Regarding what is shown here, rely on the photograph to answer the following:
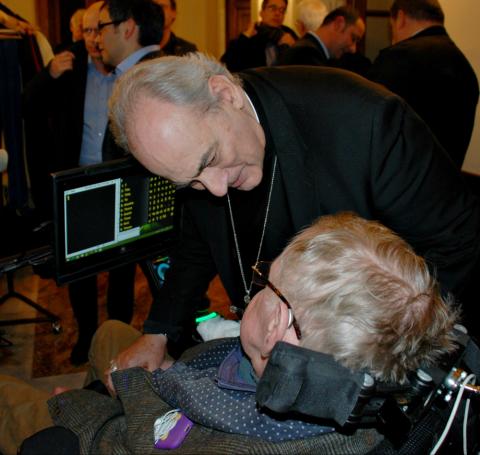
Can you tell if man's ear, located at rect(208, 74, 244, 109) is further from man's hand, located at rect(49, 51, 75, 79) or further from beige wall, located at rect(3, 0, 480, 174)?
beige wall, located at rect(3, 0, 480, 174)

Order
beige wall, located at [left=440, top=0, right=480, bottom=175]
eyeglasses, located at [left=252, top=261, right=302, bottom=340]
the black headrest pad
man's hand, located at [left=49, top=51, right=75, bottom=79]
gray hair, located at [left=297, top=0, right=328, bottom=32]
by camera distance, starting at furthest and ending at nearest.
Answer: gray hair, located at [left=297, top=0, right=328, bottom=32]
beige wall, located at [left=440, top=0, right=480, bottom=175]
man's hand, located at [left=49, top=51, right=75, bottom=79]
eyeglasses, located at [left=252, top=261, right=302, bottom=340]
the black headrest pad

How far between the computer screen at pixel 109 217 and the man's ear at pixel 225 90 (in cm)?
56

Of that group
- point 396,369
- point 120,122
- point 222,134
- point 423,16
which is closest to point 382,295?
point 396,369

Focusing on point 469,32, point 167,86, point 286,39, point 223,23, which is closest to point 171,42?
point 286,39

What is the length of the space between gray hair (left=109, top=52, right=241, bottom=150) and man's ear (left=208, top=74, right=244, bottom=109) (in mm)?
14

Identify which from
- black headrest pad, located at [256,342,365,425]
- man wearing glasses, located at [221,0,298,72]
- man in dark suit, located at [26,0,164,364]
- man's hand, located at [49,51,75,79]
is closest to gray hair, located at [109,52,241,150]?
black headrest pad, located at [256,342,365,425]

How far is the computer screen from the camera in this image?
5.71 feet

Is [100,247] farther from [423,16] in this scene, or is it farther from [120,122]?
[423,16]

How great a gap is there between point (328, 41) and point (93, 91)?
167 cm

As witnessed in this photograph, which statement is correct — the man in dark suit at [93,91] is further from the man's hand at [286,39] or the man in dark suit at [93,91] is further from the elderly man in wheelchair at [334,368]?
the man's hand at [286,39]

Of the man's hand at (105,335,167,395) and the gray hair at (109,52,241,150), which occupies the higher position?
the gray hair at (109,52,241,150)

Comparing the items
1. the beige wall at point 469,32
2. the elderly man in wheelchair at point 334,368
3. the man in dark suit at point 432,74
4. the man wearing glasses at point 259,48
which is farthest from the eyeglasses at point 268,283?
the man wearing glasses at point 259,48

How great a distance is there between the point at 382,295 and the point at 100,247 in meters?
1.08

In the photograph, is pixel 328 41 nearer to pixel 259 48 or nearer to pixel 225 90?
pixel 259 48
